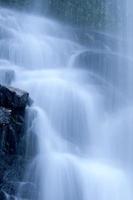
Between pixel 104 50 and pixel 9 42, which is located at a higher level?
pixel 104 50

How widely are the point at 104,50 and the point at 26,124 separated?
1313 cm

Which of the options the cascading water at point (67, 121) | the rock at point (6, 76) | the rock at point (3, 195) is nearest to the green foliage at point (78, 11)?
the cascading water at point (67, 121)

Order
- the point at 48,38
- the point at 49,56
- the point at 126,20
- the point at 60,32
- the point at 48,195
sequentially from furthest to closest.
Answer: the point at 126,20 < the point at 60,32 < the point at 48,38 < the point at 49,56 < the point at 48,195

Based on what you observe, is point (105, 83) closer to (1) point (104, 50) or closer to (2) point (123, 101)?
(2) point (123, 101)

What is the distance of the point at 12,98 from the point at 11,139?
1.34 metres

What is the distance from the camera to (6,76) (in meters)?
19.3

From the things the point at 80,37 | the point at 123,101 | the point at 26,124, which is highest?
the point at 80,37

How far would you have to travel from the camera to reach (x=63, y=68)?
76.3 ft

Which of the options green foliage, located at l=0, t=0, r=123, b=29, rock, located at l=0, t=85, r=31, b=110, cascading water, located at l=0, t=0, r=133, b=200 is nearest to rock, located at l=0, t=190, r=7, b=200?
cascading water, located at l=0, t=0, r=133, b=200

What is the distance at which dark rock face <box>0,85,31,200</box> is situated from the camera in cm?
1451

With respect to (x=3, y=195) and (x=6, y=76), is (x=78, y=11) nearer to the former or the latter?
(x=6, y=76)

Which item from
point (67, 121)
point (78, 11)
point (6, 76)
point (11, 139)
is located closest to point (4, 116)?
point (11, 139)

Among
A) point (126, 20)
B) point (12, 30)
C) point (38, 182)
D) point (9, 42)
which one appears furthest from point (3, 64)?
point (126, 20)

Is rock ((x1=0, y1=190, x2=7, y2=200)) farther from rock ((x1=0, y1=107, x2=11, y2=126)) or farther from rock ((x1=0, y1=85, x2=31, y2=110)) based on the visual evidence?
rock ((x1=0, y1=85, x2=31, y2=110))
